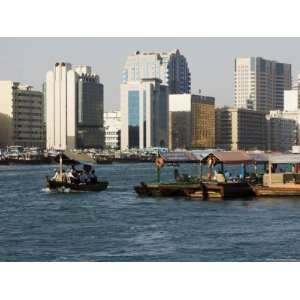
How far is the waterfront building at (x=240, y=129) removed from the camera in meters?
87.9

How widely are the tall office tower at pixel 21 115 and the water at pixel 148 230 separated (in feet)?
195

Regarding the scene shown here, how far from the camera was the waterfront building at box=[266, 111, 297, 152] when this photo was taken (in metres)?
94.5

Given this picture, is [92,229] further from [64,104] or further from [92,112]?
[92,112]

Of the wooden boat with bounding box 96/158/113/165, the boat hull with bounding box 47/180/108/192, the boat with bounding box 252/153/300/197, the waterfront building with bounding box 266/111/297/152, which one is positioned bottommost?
the wooden boat with bounding box 96/158/113/165

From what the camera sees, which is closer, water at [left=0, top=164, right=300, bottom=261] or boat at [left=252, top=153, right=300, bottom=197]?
water at [left=0, top=164, right=300, bottom=261]

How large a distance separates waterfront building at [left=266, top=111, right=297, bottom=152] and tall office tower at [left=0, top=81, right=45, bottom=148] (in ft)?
73.2

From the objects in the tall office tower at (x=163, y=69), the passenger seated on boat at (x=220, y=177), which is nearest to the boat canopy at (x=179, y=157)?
the passenger seated on boat at (x=220, y=177)

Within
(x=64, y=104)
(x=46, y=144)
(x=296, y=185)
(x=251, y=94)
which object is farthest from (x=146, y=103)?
(x=296, y=185)

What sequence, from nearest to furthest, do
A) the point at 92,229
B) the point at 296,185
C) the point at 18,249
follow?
1. the point at 18,249
2. the point at 92,229
3. the point at 296,185

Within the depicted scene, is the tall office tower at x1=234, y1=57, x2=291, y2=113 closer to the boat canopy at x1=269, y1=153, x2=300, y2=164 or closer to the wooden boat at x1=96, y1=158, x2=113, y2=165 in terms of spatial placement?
the wooden boat at x1=96, y1=158, x2=113, y2=165

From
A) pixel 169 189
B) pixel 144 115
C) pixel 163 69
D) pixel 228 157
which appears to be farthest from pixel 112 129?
pixel 169 189

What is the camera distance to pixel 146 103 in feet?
245

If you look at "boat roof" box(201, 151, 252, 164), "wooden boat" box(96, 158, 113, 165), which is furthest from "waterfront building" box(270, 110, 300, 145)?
"boat roof" box(201, 151, 252, 164)

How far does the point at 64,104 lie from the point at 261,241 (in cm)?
6236
